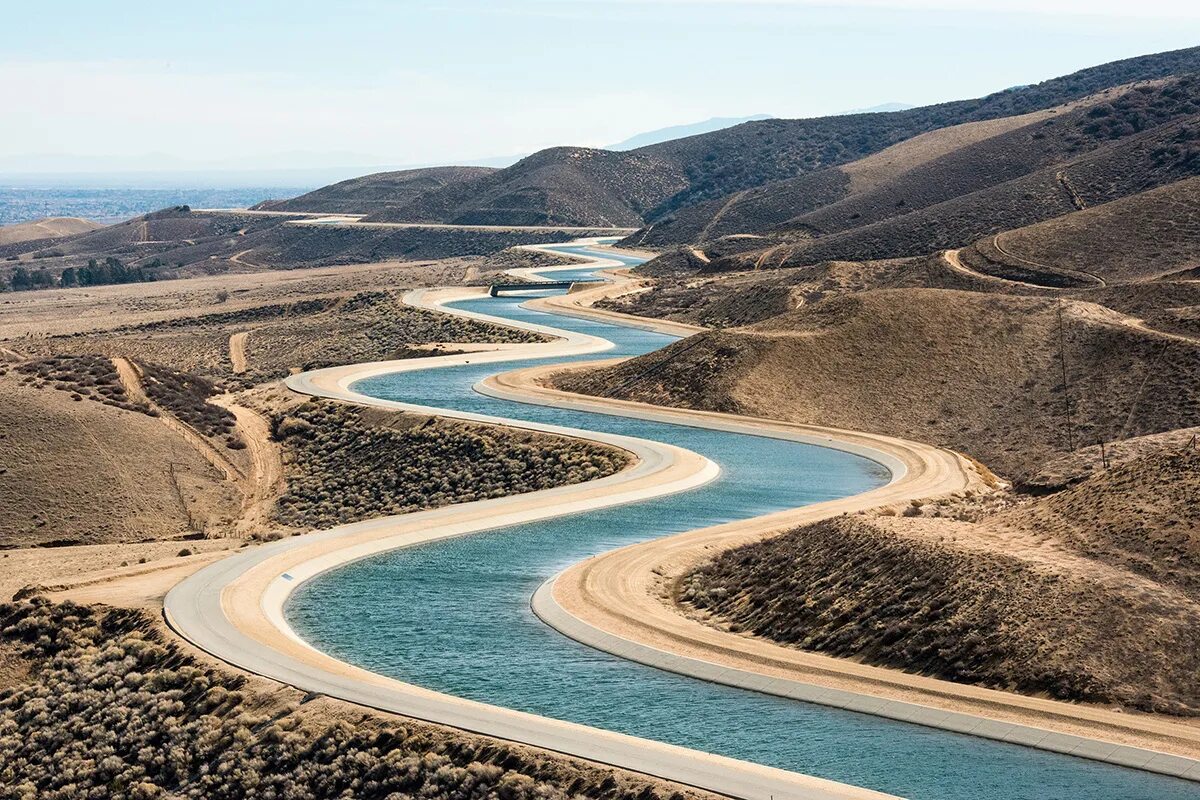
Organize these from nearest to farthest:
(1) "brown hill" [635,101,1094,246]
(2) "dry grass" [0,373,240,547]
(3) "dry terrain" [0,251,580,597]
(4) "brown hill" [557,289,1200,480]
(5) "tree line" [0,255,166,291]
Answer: (3) "dry terrain" [0,251,580,597] < (2) "dry grass" [0,373,240,547] < (4) "brown hill" [557,289,1200,480] < (1) "brown hill" [635,101,1094,246] < (5) "tree line" [0,255,166,291]

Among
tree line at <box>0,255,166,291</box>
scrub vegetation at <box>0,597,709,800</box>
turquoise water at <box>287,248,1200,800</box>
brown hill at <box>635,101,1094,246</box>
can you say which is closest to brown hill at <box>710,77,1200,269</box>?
brown hill at <box>635,101,1094,246</box>

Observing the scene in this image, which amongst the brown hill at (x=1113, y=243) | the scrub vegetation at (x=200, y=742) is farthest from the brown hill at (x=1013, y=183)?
the scrub vegetation at (x=200, y=742)

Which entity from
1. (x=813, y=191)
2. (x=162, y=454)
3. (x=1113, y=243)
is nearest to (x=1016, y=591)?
(x=162, y=454)

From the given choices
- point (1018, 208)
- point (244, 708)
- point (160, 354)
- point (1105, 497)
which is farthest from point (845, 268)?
point (244, 708)

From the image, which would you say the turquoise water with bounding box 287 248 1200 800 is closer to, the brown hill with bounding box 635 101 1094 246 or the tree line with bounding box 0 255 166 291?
the brown hill with bounding box 635 101 1094 246

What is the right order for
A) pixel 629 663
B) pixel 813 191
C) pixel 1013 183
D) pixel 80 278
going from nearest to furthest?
1. pixel 629 663
2. pixel 1013 183
3. pixel 813 191
4. pixel 80 278

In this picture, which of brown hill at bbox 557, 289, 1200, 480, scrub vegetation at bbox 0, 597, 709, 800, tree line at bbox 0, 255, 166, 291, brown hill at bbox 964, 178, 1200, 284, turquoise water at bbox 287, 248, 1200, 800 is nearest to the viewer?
turquoise water at bbox 287, 248, 1200, 800

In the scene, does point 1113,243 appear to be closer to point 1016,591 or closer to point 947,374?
point 947,374
